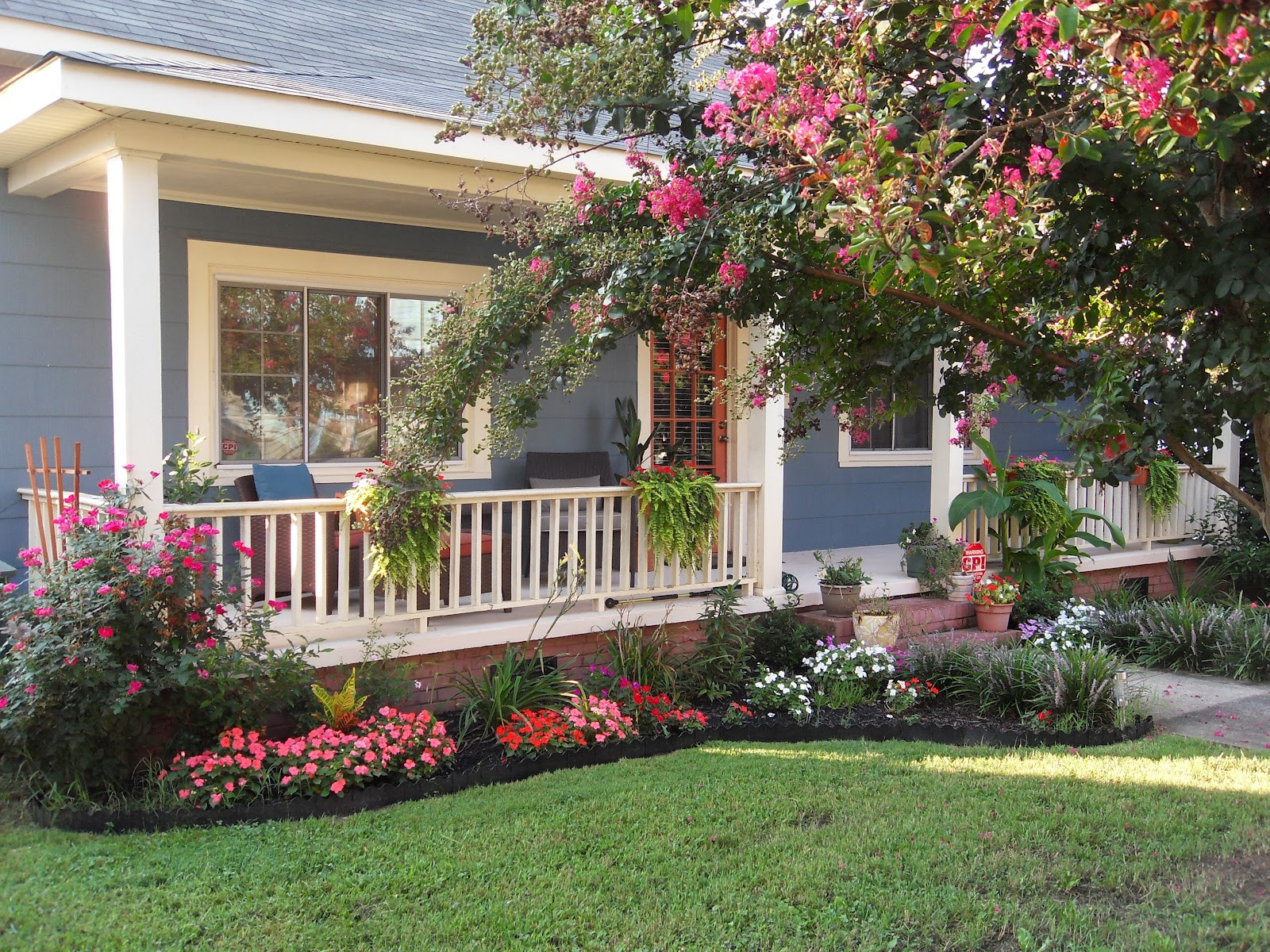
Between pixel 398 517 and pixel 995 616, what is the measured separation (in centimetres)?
447

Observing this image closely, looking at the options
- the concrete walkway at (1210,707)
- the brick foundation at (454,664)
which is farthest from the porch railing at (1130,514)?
the brick foundation at (454,664)

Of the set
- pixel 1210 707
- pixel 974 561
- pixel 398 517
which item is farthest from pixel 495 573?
pixel 1210 707

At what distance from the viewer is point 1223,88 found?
262cm

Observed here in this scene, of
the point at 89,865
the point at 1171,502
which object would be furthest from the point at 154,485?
the point at 1171,502

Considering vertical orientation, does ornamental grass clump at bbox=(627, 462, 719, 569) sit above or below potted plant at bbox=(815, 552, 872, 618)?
above

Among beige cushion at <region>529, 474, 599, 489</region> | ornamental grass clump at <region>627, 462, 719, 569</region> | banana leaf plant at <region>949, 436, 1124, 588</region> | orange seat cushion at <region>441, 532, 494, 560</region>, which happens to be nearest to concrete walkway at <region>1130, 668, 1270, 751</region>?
banana leaf plant at <region>949, 436, 1124, 588</region>

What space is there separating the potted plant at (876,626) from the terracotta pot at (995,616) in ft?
3.38

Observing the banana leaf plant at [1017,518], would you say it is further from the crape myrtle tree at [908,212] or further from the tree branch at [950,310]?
the tree branch at [950,310]

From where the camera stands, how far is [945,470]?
823cm

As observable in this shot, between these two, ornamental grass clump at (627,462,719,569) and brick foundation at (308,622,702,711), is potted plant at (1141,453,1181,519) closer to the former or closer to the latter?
ornamental grass clump at (627,462,719,569)

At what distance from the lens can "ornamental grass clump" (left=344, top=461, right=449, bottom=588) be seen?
5.32 metres

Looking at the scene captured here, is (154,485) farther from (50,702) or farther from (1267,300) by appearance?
(1267,300)

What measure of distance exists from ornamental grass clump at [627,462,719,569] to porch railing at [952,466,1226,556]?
2.77 metres

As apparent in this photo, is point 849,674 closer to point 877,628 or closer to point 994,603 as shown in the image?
point 877,628
